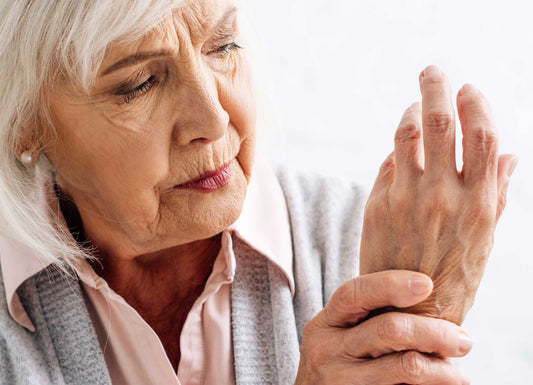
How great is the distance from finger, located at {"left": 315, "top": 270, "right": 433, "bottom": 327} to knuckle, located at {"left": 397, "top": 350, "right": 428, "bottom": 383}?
9 centimetres

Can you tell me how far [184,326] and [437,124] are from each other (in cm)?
69

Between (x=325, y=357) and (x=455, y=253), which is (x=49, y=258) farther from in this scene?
(x=455, y=253)

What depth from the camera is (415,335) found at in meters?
1.03

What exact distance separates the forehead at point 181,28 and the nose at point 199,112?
0.07 meters

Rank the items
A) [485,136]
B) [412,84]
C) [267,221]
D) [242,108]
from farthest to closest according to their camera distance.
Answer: [412,84]
[267,221]
[242,108]
[485,136]

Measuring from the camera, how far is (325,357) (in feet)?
3.72

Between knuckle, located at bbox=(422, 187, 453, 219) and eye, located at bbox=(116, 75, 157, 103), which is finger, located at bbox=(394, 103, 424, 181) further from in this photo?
eye, located at bbox=(116, 75, 157, 103)

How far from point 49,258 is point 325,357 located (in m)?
0.62

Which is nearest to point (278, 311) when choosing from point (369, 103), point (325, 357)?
point (325, 357)

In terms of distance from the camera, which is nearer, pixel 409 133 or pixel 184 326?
pixel 409 133

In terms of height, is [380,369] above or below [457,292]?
below

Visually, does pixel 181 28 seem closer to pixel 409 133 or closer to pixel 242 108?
pixel 242 108

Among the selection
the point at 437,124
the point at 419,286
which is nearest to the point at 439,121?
the point at 437,124

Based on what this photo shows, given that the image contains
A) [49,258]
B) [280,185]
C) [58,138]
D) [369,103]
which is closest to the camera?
[58,138]
